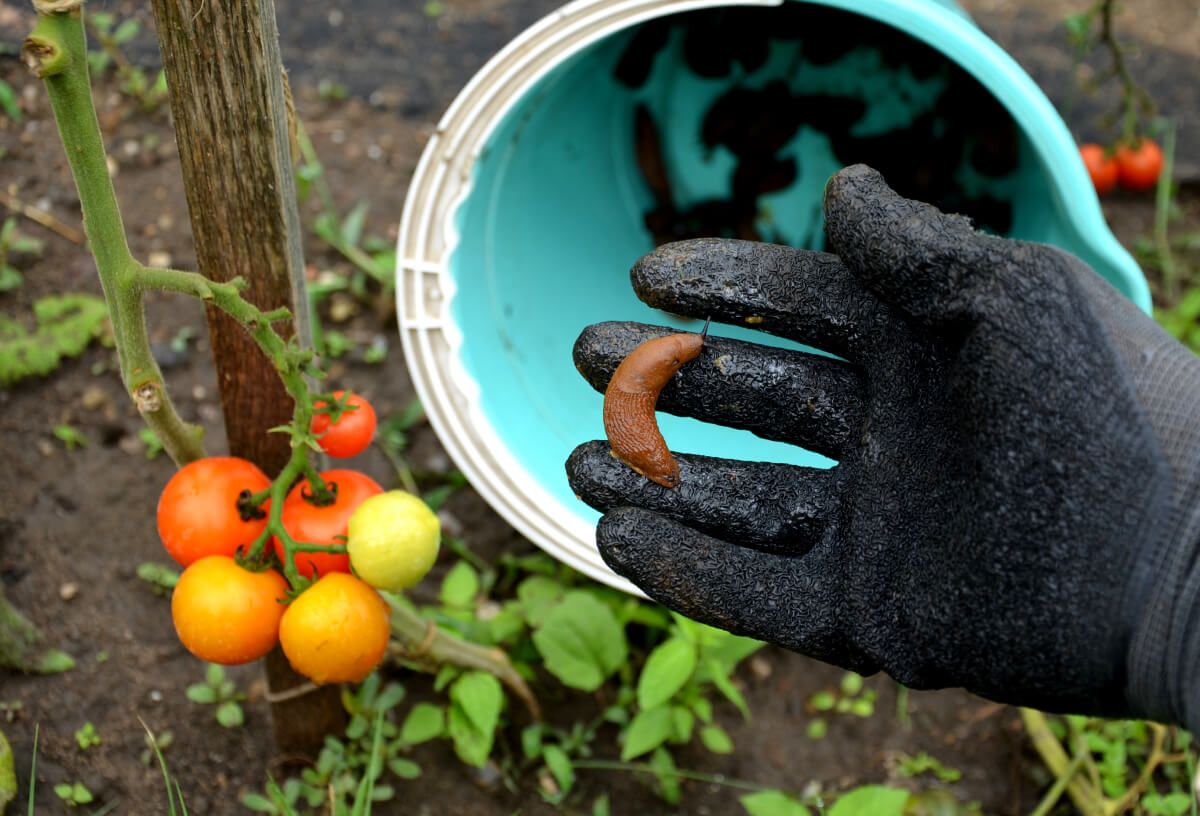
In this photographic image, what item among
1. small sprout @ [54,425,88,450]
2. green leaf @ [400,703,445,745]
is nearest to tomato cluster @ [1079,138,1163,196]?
green leaf @ [400,703,445,745]

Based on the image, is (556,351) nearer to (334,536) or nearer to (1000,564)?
(334,536)

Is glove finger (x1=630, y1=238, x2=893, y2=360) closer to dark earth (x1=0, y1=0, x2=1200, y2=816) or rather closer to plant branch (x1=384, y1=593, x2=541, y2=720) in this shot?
plant branch (x1=384, y1=593, x2=541, y2=720)

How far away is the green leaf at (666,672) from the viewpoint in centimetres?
200

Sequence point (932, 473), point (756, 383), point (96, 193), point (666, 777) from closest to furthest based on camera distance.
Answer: point (96, 193), point (932, 473), point (756, 383), point (666, 777)

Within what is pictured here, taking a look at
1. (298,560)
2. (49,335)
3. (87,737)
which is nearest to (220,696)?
(87,737)

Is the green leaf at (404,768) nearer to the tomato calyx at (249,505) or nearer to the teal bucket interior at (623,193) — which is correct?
the teal bucket interior at (623,193)

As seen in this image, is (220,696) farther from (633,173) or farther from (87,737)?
(633,173)

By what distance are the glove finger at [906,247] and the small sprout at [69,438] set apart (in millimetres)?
1932

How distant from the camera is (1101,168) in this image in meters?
3.35

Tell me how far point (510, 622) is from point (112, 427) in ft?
3.65

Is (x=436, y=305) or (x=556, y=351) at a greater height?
(x=436, y=305)

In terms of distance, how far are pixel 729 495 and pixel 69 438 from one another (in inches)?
68.3

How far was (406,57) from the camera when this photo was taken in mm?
3584

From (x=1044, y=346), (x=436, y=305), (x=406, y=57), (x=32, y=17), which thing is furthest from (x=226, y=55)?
(x=32, y=17)
